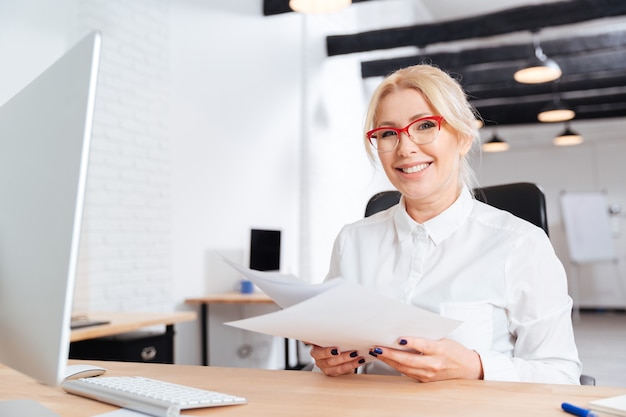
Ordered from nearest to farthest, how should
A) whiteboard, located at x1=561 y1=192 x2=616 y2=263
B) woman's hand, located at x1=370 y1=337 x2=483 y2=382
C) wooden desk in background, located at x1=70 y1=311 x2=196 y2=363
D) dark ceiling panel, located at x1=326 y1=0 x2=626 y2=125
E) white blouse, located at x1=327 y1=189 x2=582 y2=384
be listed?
woman's hand, located at x1=370 y1=337 x2=483 y2=382, white blouse, located at x1=327 y1=189 x2=582 y2=384, wooden desk in background, located at x1=70 y1=311 x2=196 y2=363, dark ceiling panel, located at x1=326 y1=0 x2=626 y2=125, whiteboard, located at x1=561 y1=192 x2=616 y2=263

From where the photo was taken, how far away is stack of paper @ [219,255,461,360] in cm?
88

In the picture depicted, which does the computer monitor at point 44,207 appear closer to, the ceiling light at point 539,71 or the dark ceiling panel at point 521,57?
the dark ceiling panel at point 521,57

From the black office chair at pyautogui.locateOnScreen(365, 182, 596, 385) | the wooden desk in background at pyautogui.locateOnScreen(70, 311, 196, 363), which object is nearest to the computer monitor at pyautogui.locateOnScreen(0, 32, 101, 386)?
the black office chair at pyautogui.locateOnScreen(365, 182, 596, 385)

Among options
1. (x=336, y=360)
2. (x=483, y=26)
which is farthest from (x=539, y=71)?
(x=336, y=360)

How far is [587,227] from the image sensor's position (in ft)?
32.5

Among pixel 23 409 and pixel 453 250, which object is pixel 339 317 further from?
pixel 453 250

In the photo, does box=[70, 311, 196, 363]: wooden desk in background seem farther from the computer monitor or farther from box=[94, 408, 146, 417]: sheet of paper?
the computer monitor

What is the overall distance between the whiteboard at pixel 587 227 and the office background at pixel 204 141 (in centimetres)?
431

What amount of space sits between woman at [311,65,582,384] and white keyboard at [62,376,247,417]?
30cm

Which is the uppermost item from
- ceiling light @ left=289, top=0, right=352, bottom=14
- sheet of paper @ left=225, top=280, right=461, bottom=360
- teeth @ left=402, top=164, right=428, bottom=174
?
ceiling light @ left=289, top=0, right=352, bottom=14

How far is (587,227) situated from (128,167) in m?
8.37

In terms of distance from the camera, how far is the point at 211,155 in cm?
457

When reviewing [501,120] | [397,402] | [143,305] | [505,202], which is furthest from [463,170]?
[501,120]

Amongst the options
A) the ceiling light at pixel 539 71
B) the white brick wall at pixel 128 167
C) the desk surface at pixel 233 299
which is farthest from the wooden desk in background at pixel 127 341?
the ceiling light at pixel 539 71
